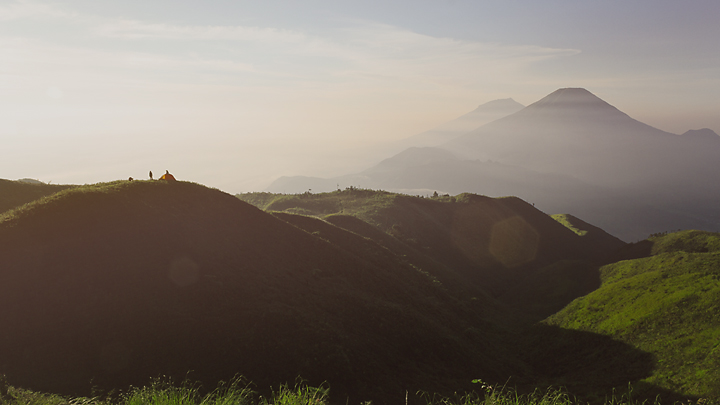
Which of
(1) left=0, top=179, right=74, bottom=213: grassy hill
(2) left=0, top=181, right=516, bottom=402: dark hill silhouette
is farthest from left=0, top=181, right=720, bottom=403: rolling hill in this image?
(1) left=0, top=179, right=74, bottom=213: grassy hill

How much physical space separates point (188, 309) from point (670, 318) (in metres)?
35.8

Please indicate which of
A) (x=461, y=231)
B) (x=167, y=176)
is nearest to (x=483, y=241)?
(x=461, y=231)

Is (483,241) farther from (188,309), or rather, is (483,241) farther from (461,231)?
(188,309)

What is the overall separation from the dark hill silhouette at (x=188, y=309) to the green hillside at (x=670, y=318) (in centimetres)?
1024

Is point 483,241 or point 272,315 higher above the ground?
point 272,315

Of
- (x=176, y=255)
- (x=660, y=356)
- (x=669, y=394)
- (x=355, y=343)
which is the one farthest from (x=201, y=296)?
(x=660, y=356)

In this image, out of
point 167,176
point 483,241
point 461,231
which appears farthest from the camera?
point 461,231

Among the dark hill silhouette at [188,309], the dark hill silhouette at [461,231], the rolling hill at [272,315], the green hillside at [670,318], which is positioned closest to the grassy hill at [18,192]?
the rolling hill at [272,315]

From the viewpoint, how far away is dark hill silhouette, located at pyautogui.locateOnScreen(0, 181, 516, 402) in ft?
60.9

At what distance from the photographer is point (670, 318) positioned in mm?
28906

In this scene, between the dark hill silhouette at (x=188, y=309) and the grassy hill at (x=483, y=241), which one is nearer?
the dark hill silhouette at (x=188, y=309)

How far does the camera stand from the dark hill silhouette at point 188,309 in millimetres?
18562

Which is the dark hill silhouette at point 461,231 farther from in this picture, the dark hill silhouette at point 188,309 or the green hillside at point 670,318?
the dark hill silhouette at point 188,309

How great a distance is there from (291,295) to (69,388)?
45.2 feet
